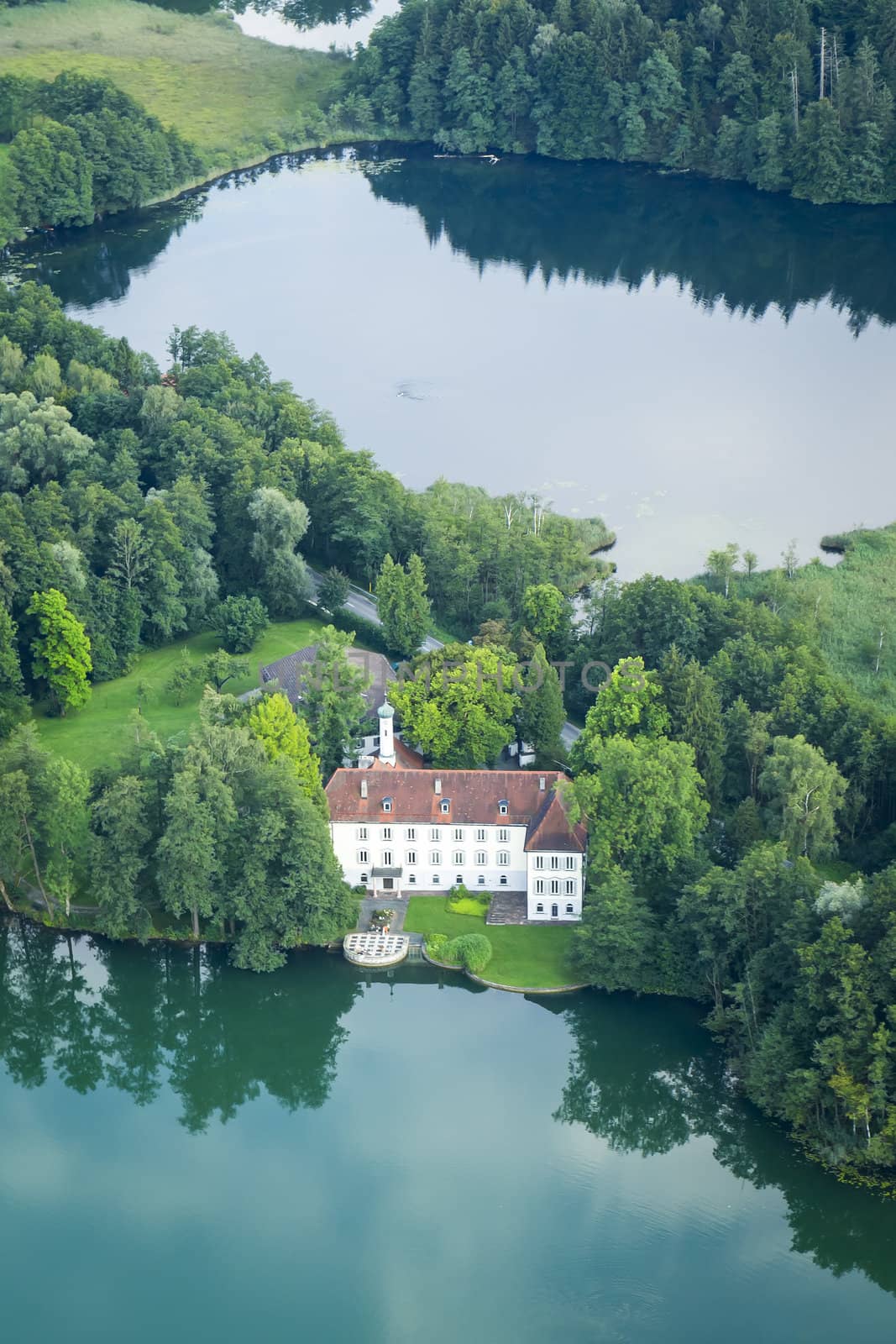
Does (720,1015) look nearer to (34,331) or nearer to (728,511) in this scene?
(728,511)

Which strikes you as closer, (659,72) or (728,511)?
(728,511)

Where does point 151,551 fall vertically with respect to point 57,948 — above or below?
above

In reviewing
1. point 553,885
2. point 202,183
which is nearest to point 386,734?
point 553,885

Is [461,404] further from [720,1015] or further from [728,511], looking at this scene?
[720,1015]

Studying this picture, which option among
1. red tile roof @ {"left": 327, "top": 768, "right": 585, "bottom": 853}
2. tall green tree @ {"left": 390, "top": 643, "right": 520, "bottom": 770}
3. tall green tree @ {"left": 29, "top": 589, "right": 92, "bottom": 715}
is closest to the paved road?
tall green tree @ {"left": 390, "top": 643, "right": 520, "bottom": 770}

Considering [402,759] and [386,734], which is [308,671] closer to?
[386,734]


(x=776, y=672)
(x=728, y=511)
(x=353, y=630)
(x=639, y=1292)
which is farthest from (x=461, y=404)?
(x=639, y=1292)

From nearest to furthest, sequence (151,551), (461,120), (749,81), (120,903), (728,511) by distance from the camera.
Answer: (120,903) → (151,551) → (728,511) → (749,81) → (461,120)

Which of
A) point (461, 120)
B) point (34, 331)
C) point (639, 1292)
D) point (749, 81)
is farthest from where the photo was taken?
point (461, 120)

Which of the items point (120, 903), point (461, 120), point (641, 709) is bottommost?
point (120, 903)
